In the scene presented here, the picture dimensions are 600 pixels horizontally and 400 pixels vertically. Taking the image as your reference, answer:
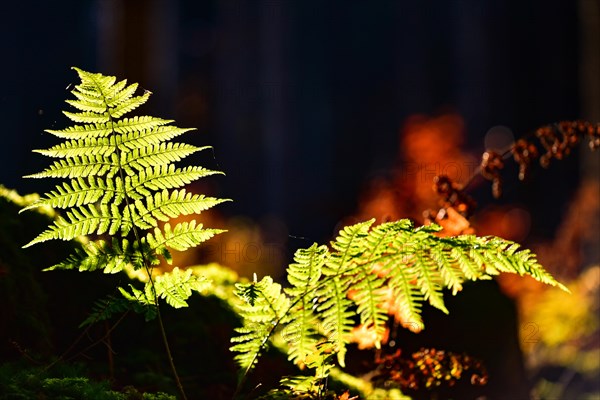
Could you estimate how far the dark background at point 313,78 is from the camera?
39.6 feet

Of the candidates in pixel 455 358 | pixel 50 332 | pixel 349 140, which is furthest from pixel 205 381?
pixel 349 140

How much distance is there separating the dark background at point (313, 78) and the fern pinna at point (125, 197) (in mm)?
10114

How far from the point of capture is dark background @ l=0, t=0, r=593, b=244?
12.1 m

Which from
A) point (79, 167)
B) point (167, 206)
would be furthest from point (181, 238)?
point (79, 167)

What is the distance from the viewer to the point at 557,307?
15.8 feet

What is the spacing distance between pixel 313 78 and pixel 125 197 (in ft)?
38.3

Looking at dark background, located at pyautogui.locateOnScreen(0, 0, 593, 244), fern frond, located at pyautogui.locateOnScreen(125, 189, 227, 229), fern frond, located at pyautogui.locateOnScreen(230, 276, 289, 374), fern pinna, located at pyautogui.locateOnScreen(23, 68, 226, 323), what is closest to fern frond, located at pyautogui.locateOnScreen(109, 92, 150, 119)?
fern pinna, located at pyautogui.locateOnScreen(23, 68, 226, 323)

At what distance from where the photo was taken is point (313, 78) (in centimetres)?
1312

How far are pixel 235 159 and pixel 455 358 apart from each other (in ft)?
36.4

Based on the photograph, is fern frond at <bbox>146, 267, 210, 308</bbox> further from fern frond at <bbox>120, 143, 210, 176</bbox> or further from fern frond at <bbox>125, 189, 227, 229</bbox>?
fern frond at <bbox>120, 143, 210, 176</bbox>

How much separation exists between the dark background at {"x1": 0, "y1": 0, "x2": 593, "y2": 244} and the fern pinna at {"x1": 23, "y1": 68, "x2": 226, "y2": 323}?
33.2ft

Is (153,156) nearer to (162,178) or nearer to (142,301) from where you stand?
(162,178)

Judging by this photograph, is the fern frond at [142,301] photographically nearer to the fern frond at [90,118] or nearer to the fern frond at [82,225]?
the fern frond at [82,225]

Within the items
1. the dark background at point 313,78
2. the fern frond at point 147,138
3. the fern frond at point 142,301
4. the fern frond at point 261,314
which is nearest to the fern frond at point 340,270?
the fern frond at point 261,314
